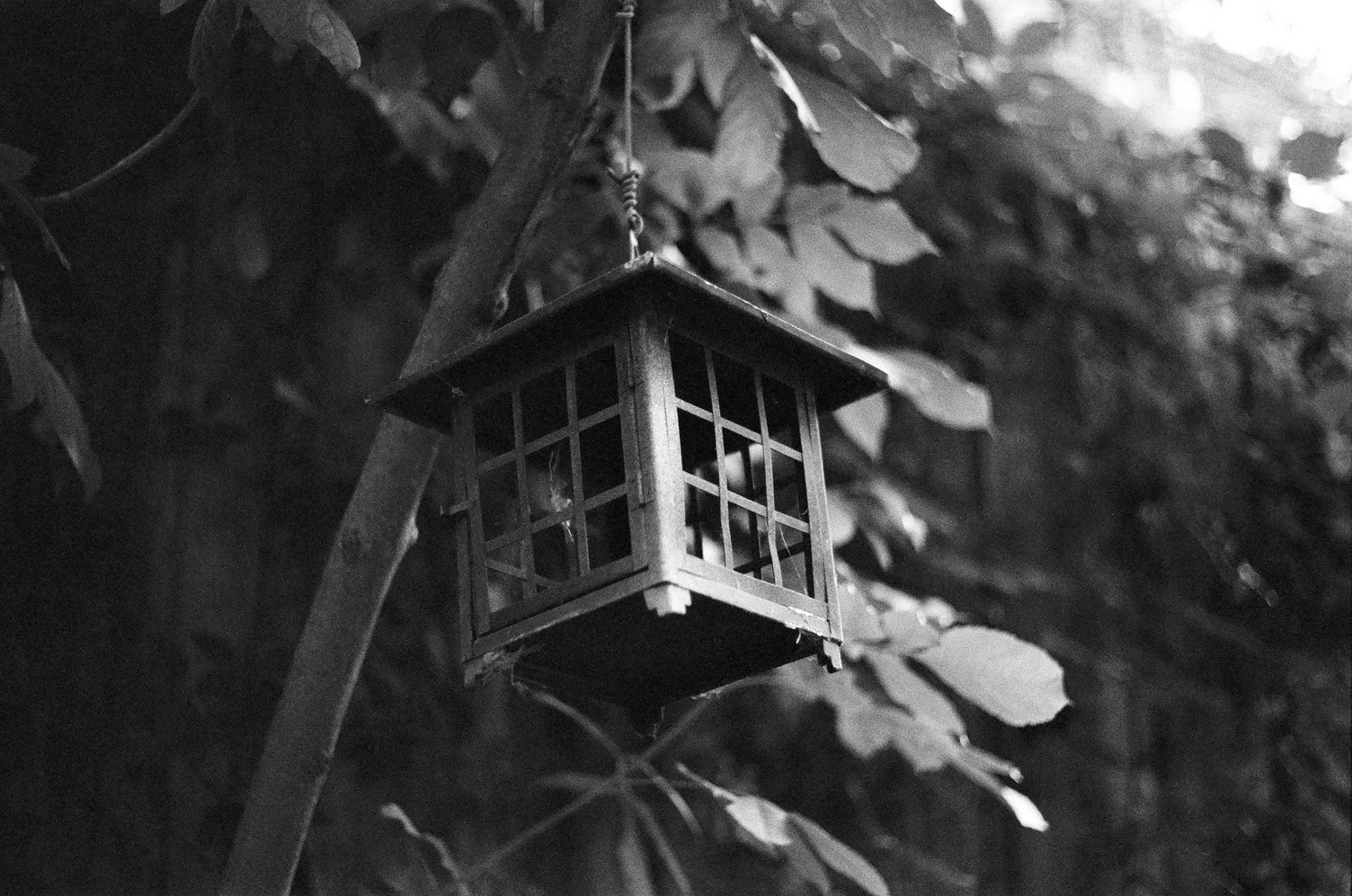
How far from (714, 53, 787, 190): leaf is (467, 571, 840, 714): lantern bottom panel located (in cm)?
75

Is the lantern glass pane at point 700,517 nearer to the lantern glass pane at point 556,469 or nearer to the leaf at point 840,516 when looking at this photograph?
the lantern glass pane at point 556,469

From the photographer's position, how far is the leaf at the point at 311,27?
178 centimetres

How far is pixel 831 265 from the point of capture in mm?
2570

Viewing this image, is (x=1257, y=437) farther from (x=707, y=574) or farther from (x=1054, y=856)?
→ (x=707, y=574)

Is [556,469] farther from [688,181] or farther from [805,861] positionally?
[688,181]

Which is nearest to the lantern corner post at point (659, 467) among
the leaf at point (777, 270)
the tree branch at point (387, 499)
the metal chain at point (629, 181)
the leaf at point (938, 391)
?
the metal chain at point (629, 181)

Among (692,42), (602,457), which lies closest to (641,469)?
(602,457)

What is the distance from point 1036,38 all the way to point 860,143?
3.64 ft

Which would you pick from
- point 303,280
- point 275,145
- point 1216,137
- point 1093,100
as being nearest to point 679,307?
point 275,145

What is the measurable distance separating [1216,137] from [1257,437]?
856mm

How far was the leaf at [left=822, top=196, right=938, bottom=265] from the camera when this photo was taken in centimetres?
250

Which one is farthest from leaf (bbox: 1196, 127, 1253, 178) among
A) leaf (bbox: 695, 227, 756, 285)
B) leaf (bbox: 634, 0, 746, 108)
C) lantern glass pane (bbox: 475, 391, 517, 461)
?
lantern glass pane (bbox: 475, 391, 517, 461)

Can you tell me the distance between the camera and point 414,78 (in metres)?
2.27

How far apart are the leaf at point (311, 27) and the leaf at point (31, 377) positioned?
17.4 inches
